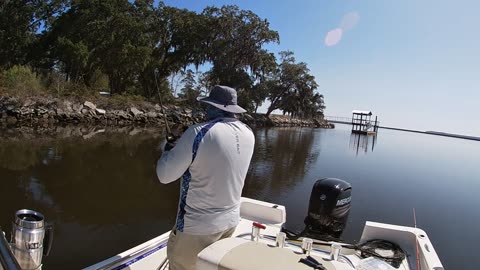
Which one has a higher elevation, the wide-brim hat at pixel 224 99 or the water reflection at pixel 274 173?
the wide-brim hat at pixel 224 99

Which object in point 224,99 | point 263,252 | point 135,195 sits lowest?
point 135,195

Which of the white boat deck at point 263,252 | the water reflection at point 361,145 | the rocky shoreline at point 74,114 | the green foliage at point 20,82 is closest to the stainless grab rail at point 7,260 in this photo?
the white boat deck at point 263,252

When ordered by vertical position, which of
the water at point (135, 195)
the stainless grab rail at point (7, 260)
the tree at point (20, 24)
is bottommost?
the water at point (135, 195)

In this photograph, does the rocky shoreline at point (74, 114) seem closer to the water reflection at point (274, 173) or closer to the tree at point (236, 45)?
the water reflection at point (274, 173)

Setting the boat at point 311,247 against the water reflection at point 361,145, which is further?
the water reflection at point 361,145

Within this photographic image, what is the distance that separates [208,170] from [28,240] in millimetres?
1079

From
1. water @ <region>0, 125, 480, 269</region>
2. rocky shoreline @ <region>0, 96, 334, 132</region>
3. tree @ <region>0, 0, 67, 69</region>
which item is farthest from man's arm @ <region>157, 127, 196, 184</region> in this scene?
tree @ <region>0, 0, 67, 69</region>

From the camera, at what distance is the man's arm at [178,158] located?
1.81 meters

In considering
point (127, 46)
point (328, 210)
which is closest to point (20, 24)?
point (127, 46)

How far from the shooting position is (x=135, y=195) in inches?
273

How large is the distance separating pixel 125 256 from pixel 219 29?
32202mm

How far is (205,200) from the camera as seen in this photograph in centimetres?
191

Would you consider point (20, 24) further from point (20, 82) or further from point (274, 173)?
point (274, 173)

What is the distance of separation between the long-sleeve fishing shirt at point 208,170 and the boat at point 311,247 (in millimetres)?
175
